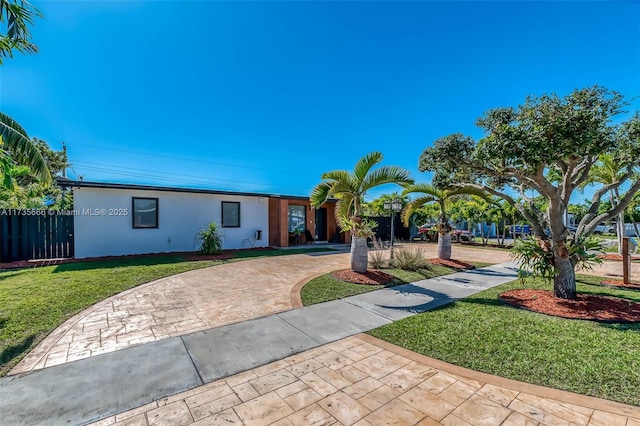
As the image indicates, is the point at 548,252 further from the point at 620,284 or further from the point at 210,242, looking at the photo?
the point at 210,242

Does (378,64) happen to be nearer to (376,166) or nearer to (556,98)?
(376,166)

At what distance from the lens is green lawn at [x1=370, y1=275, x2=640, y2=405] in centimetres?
271

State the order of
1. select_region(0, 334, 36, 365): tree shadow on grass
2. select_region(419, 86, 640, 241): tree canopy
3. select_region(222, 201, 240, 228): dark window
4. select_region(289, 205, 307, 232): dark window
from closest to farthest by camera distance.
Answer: select_region(0, 334, 36, 365): tree shadow on grass
select_region(419, 86, 640, 241): tree canopy
select_region(222, 201, 240, 228): dark window
select_region(289, 205, 307, 232): dark window

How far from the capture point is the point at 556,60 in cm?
753

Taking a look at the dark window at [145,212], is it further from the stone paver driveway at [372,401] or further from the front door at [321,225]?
the stone paver driveway at [372,401]

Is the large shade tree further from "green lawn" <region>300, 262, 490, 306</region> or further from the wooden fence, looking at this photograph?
the wooden fence

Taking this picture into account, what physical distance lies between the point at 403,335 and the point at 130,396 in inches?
129

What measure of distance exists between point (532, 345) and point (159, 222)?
13.0 meters

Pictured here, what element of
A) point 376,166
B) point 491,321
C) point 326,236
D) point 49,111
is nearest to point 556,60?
point 376,166

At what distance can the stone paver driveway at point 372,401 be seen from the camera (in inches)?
86.0

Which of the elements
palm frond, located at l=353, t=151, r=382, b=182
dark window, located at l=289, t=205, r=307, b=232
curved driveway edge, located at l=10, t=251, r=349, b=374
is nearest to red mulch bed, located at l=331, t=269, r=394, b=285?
curved driveway edge, located at l=10, t=251, r=349, b=374

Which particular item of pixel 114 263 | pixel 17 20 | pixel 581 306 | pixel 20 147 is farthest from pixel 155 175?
pixel 581 306

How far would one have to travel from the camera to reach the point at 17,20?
15.0 ft

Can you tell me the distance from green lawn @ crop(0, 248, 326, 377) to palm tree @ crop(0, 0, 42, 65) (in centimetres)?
411
